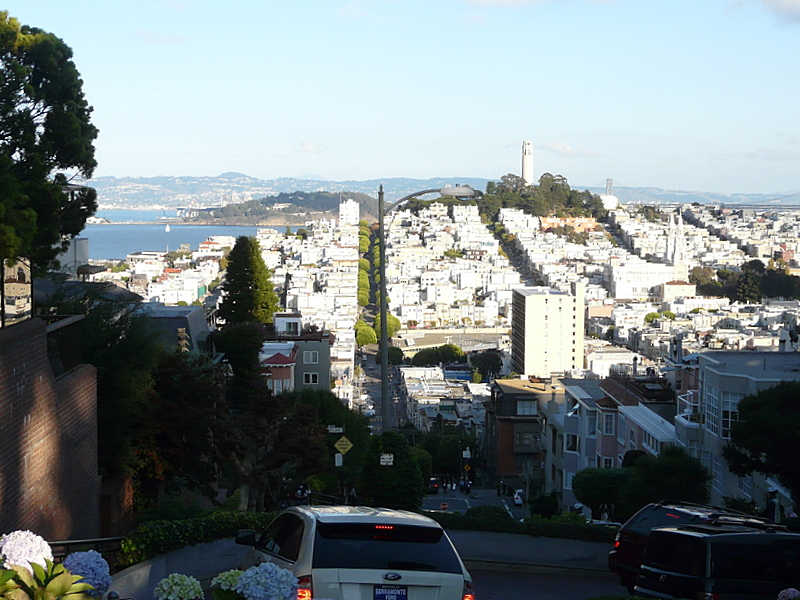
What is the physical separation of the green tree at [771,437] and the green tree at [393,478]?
3670mm

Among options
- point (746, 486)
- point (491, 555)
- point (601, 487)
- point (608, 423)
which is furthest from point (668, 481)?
point (608, 423)

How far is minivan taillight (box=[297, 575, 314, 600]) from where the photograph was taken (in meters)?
4.71

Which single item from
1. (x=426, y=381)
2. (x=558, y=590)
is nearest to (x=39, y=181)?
(x=558, y=590)

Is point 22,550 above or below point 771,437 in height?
above

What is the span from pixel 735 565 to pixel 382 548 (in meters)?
2.29

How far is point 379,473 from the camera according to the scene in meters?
11.2

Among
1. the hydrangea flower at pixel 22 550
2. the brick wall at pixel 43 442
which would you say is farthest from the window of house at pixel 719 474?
the hydrangea flower at pixel 22 550

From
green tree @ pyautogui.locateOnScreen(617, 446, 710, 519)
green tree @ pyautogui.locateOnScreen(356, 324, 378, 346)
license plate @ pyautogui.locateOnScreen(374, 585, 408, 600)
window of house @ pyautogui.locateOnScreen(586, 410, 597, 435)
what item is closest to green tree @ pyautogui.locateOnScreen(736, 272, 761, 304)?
green tree @ pyautogui.locateOnScreen(356, 324, 378, 346)

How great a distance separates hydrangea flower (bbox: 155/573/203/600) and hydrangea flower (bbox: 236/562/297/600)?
0.28m

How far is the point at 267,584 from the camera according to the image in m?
3.43

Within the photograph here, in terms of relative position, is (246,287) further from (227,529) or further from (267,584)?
(267,584)

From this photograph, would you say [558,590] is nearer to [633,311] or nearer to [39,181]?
[39,181]

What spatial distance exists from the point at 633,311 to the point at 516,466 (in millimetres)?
110861

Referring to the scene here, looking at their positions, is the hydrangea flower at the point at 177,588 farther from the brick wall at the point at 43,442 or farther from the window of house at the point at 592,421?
the window of house at the point at 592,421
